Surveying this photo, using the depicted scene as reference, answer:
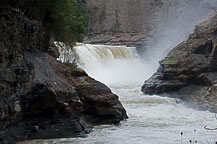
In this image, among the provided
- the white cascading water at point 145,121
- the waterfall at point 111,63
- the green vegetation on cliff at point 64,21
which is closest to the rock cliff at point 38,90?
the green vegetation on cliff at point 64,21

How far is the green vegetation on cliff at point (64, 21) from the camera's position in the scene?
1182cm

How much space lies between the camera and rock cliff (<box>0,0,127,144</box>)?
793 cm

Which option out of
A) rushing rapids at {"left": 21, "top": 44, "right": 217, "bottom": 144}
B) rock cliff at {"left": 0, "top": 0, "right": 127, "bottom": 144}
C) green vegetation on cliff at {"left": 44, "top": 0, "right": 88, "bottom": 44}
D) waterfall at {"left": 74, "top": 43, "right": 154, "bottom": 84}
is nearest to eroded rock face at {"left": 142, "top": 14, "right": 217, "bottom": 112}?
rushing rapids at {"left": 21, "top": 44, "right": 217, "bottom": 144}

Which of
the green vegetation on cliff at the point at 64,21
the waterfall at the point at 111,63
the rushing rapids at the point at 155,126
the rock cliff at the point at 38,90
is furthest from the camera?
the waterfall at the point at 111,63

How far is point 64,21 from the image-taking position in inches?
500

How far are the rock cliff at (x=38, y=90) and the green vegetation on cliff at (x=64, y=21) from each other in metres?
0.38

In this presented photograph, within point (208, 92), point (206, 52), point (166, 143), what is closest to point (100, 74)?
point (206, 52)

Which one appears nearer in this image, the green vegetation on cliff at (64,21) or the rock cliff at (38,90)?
the rock cliff at (38,90)

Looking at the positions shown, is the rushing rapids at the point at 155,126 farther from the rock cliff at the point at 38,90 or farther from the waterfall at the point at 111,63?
the waterfall at the point at 111,63

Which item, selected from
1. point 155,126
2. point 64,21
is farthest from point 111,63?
point 155,126

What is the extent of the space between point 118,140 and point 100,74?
19992 mm

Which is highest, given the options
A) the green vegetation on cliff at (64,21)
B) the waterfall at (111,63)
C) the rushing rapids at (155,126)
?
the green vegetation on cliff at (64,21)

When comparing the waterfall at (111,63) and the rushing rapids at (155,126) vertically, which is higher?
the waterfall at (111,63)

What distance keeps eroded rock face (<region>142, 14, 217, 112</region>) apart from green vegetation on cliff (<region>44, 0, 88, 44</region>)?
22.3 feet
